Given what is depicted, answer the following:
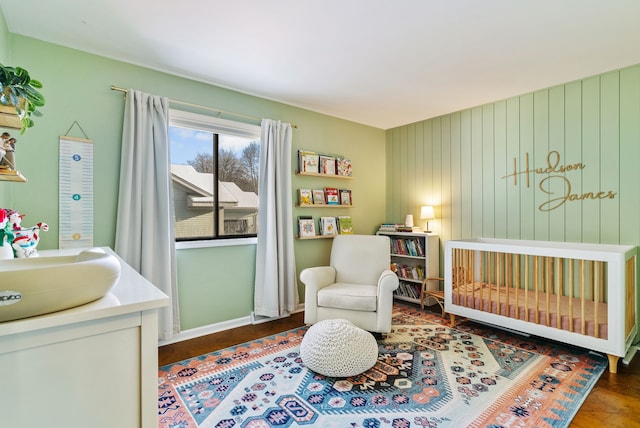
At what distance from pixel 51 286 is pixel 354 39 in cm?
225

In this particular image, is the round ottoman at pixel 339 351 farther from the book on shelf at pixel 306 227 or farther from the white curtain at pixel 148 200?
the book on shelf at pixel 306 227

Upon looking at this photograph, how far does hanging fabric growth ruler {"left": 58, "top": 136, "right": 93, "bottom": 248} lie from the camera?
2305mm

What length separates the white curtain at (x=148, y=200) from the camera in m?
2.49

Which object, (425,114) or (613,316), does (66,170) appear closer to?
(425,114)

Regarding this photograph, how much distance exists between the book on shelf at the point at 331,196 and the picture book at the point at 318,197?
0.06m

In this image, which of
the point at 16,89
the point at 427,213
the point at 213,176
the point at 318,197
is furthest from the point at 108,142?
the point at 427,213

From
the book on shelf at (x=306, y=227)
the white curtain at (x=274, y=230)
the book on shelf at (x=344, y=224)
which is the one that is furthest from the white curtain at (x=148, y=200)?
the book on shelf at (x=344, y=224)

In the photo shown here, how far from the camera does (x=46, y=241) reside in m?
2.24

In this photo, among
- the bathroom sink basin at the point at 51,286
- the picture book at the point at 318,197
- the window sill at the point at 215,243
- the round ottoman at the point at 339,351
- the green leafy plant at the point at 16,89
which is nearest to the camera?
the bathroom sink basin at the point at 51,286

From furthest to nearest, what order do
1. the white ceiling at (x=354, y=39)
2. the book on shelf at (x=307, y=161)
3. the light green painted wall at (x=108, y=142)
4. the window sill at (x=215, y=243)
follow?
the book on shelf at (x=307, y=161) < the window sill at (x=215, y=243) < the light green painted wall at (x=108, y=142) < the white ceiling at (x=354, y=39)

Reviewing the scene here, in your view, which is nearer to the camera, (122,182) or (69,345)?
(69,345)

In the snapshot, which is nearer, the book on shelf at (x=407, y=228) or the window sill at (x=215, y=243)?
the window sill at (x=215, y=243)

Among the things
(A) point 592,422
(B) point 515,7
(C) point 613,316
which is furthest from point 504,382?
(B) point 515,7

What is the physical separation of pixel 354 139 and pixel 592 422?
11.5 feet
